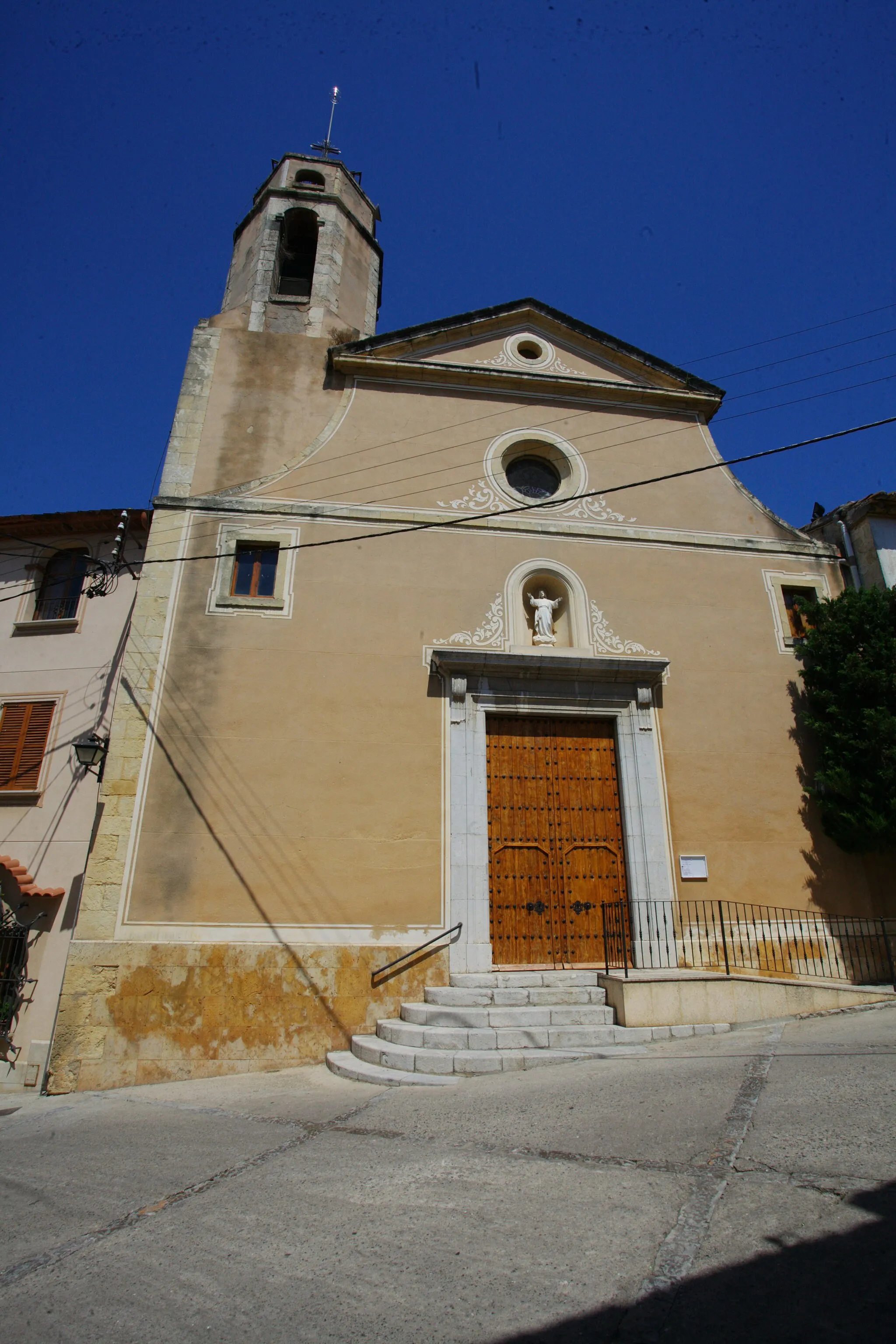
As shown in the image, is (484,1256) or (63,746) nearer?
(484,1256)

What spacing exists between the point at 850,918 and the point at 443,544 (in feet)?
24.3

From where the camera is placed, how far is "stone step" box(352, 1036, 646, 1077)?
6758mm

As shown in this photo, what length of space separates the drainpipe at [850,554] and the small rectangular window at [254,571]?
872cm

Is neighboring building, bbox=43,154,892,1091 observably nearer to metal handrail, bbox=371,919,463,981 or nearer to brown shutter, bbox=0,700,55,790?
metal handrail, bbox=371,919,463,981

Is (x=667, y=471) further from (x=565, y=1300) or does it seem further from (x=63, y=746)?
(x=565, y=1300)

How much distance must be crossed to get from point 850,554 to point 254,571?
9.10 m

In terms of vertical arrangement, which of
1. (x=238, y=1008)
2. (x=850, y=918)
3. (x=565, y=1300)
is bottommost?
(x=565, y=1300)

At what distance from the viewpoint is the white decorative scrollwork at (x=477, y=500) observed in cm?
1143

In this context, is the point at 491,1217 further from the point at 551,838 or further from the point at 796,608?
the point at 796,608

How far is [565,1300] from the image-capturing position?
2.79 meters

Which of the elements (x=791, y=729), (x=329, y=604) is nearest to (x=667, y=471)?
(x=791, y=729)

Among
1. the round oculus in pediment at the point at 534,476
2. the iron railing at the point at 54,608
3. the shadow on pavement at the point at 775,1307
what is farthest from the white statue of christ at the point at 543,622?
the shadow on pavement at the point at 775,1307

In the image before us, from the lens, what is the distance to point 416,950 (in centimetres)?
888

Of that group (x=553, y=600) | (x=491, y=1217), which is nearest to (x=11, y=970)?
(x=553, y=600)
